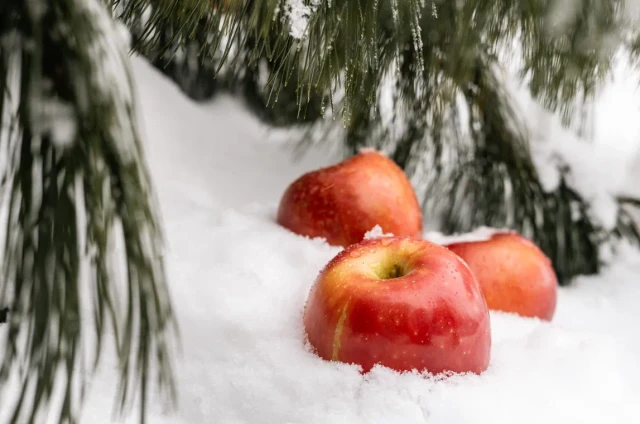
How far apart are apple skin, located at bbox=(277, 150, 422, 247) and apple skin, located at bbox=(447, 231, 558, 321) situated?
83mm

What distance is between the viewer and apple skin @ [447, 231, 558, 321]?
75cm

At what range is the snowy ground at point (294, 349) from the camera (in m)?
0.49

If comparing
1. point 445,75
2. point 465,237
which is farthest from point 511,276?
point 445,75

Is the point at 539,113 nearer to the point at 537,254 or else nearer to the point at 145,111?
the point at 537,254

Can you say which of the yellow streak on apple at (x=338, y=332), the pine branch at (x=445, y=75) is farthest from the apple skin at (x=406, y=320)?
the pine branch at (x=445, y=75)

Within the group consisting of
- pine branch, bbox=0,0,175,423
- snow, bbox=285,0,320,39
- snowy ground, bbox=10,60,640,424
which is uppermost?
snow, bbox=285,0,320,39

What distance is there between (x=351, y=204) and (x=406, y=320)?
26 cm

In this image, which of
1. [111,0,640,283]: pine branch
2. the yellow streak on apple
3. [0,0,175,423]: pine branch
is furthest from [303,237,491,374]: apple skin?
[0,0,175,423]: pine branch

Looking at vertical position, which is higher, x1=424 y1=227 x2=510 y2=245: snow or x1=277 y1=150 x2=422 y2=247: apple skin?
x1=277 y1=150 x2=422 y2=247: apple skin

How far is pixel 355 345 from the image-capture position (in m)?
0.53

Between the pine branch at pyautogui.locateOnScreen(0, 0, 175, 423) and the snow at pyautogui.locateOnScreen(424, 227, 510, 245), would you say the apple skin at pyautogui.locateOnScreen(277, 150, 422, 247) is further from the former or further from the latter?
the pine branch at pyautogui.locateOnScreen(0, 0, 175, 423)

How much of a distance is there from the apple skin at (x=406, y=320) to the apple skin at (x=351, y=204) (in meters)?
0.19

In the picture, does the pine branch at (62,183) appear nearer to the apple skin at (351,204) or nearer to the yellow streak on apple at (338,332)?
the yellow streak on apple at (338,332)

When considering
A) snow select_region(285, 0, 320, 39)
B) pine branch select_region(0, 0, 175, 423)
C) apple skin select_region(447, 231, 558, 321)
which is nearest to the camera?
pine branch select_region(0, 0, 175, 423)
